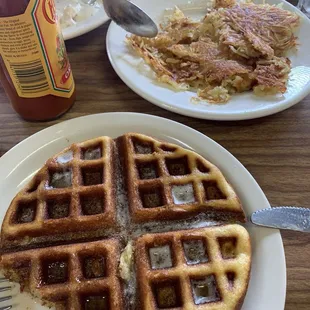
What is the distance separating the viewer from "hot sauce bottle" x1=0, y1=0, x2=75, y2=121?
0.96 metres

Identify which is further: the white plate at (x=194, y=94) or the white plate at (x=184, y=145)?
the white plate at (x=194, y=94)

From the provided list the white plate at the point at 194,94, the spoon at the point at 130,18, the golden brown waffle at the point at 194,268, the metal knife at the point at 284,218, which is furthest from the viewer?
the spoon at the point at 130,18

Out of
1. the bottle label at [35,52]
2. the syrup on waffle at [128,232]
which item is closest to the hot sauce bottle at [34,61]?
the bottle label at [35,52]

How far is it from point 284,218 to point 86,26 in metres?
0.91

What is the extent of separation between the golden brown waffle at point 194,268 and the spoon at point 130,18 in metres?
0.76

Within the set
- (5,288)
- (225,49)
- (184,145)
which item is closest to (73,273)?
(5,288)

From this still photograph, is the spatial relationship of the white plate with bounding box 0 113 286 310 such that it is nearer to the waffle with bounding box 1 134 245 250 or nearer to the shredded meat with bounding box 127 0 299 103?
the waffle with bounding box 1 134 245 250

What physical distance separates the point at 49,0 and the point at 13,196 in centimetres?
47

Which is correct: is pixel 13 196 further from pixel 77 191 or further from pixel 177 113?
pixel 177 113

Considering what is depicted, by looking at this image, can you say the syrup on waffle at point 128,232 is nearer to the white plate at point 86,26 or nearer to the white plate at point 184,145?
the white plate at point 184,145

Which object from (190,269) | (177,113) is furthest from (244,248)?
(177,113)

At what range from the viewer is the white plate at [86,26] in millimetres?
1383

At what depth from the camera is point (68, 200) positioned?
3.10ft

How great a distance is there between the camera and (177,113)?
117cm
